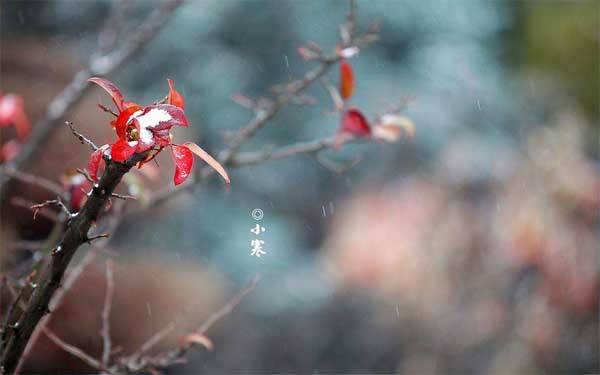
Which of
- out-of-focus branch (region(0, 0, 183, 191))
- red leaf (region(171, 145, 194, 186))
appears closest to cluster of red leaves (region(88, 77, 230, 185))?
red leaf (region(171, 145, 194, 186))

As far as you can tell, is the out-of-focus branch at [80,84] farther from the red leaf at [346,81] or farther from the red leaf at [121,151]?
the red leaf at [121,151]

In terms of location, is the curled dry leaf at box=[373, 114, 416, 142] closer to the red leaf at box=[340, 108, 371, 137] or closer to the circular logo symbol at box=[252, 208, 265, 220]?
the red leaf at box=[340, 108, 371, 137]

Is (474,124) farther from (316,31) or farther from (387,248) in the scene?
(387,248)

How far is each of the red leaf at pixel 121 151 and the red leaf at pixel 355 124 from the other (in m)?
0.56

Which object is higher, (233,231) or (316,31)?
(316,31)

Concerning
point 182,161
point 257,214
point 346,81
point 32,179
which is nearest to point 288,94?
point 346,81

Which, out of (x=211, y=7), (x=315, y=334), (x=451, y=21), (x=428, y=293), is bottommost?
(x=315, y=334)

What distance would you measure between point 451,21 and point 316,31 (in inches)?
41.7

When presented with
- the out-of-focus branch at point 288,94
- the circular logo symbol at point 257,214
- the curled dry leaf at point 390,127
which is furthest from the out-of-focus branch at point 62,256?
the circular logo symbol at point 257,214

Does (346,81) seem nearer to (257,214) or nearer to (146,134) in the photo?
(146,134)

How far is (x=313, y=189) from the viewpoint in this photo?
140 inches

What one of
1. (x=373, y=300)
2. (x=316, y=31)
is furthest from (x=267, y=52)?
(x=373, y=300)

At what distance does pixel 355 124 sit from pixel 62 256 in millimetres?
578

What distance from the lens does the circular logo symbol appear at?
3.01m
